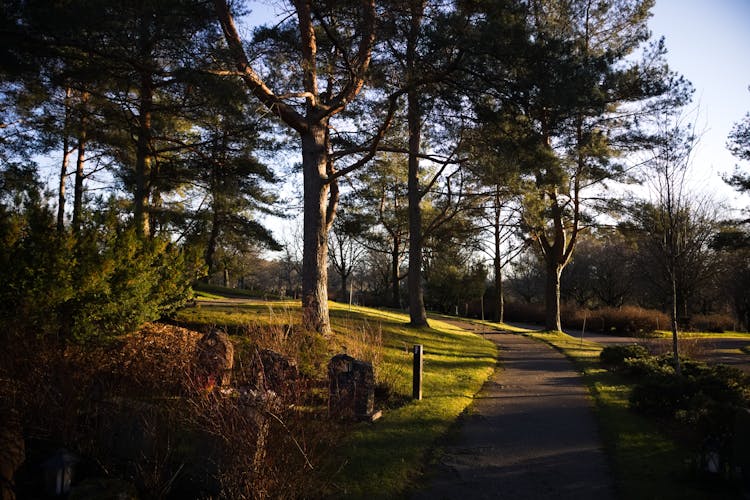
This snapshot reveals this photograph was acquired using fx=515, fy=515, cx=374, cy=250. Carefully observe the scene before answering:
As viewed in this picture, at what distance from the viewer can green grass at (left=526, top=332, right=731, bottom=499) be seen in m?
5.26

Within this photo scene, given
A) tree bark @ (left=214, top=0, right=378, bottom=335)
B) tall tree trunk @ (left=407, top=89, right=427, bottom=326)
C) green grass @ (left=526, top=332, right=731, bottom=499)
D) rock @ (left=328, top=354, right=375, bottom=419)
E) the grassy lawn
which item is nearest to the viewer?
green grass @ (left=526, top=332, right=731, bottom=499)

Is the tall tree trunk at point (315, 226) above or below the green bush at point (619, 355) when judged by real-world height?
above

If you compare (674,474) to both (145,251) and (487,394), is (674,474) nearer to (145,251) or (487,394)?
(487,394)

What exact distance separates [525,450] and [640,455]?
1.36 metres

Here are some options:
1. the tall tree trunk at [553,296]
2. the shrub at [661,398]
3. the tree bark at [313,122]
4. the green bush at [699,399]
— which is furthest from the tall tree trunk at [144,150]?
the tall tree trunk at [553,296]

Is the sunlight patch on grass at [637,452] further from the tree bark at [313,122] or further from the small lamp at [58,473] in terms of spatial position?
the tree bark at [313,122]

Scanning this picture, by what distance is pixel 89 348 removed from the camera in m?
7.91

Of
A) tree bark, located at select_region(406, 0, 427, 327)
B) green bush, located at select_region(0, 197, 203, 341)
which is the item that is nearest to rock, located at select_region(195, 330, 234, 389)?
green bush, located at select_region(0, 197, 203, 341)

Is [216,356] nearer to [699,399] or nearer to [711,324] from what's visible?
[699,399]

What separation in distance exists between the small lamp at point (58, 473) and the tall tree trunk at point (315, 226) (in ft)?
23.6

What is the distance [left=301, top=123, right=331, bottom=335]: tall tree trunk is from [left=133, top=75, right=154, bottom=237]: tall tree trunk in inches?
164

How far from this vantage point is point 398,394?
9.16m

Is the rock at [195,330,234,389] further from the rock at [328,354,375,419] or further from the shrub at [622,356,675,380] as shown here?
the shrub at [622,356,675,380]

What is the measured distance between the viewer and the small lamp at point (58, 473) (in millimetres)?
5082
